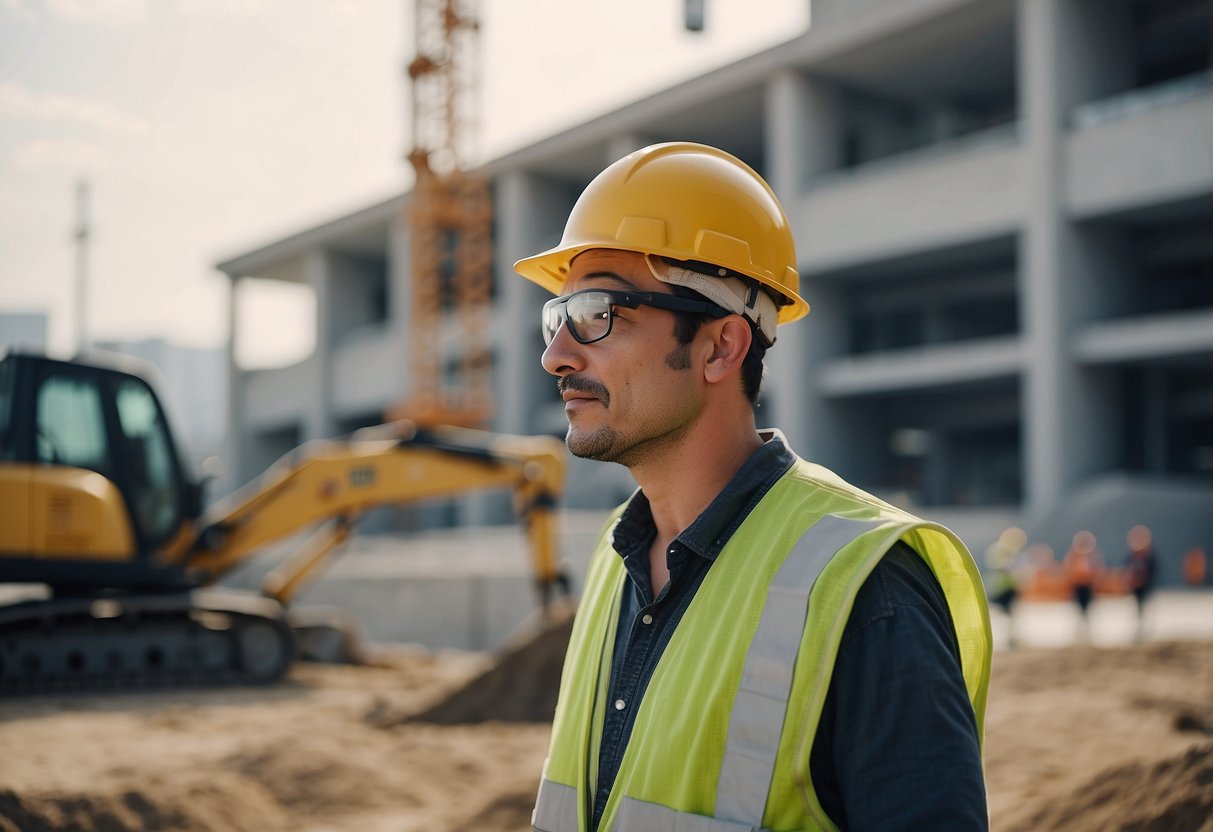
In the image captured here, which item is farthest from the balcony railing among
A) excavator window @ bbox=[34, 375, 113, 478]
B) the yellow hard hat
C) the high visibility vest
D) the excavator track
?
the high visibility vest

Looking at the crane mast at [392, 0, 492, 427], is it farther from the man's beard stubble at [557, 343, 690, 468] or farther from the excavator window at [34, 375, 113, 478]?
the man's beard stubble at [557, 343, 690, 468]

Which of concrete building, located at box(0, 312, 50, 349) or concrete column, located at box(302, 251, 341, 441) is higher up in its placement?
concrete column, located at box(302, 251, 341, 441)

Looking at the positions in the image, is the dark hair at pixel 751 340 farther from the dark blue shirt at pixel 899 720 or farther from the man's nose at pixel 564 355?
the dark blue shirt at pixel 899 720

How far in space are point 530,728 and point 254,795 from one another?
336 cm

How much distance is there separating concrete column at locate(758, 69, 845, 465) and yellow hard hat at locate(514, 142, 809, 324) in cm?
3029

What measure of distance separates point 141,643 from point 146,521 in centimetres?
128

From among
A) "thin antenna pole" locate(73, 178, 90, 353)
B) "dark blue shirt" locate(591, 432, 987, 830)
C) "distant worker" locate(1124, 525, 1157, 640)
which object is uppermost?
"thin antenna pole" locate(73, 178, 90, 353)

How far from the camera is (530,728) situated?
32.3 feet

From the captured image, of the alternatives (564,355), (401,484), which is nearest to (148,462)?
(401,484)

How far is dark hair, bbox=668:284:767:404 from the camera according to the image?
2322 mm

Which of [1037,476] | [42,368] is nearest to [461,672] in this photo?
[42,368]

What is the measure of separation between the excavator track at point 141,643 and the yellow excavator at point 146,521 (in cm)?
1

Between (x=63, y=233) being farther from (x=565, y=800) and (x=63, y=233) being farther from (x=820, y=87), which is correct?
(x=820, y=87)

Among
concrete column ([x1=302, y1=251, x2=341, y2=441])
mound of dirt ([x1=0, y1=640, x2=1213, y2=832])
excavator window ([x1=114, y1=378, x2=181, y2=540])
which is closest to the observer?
mound of dirt ([x1=0, y1=640, x2=1213, y2=832])
